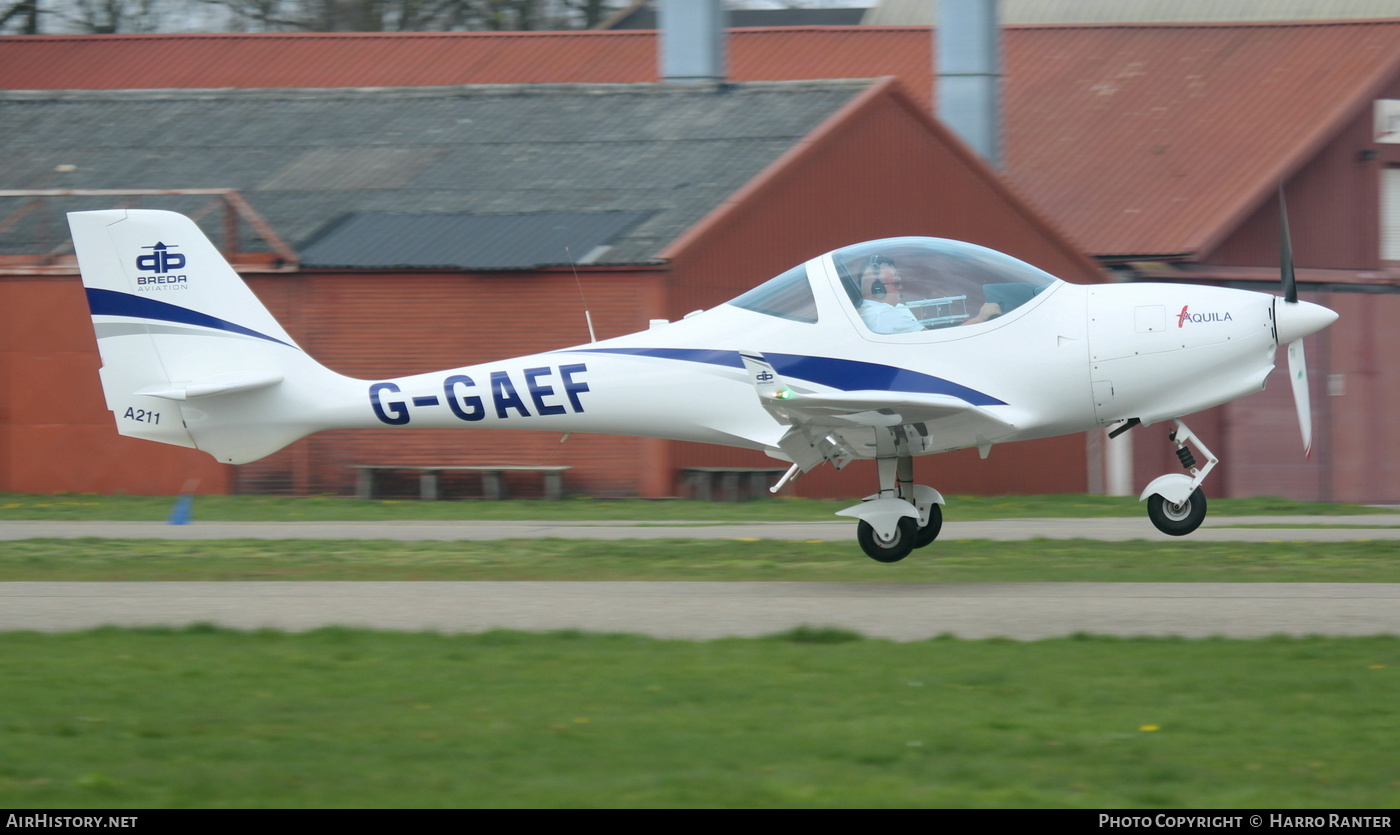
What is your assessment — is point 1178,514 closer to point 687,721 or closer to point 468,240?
point 687,721

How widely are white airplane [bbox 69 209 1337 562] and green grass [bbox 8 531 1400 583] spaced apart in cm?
56

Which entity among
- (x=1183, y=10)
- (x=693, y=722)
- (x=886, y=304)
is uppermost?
(x=1183, y=10)

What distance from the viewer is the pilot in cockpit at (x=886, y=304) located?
10.9 meters

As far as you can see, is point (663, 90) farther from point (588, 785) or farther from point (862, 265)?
point (588, 785)

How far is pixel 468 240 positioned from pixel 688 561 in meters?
9.31

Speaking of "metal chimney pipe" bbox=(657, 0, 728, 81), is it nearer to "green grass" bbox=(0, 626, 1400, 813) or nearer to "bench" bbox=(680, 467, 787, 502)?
"bench" bbox=(680, 467, 787, 502)

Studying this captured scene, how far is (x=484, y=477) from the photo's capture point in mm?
19859

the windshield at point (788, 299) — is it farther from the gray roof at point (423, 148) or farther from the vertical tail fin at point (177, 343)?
the gray roof at point (423, 148)

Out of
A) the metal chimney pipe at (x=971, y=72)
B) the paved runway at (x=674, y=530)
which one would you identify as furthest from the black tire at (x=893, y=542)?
the metal chimney pipe at (x=971, y=72)

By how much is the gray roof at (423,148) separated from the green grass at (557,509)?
3287 mm

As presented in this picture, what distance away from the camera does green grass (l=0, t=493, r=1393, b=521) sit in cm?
1722

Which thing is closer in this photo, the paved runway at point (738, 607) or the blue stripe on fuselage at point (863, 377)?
the paved runway at point (738, 607)

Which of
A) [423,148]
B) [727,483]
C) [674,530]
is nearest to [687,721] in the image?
[674,530]

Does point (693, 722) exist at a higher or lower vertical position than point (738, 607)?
lower
